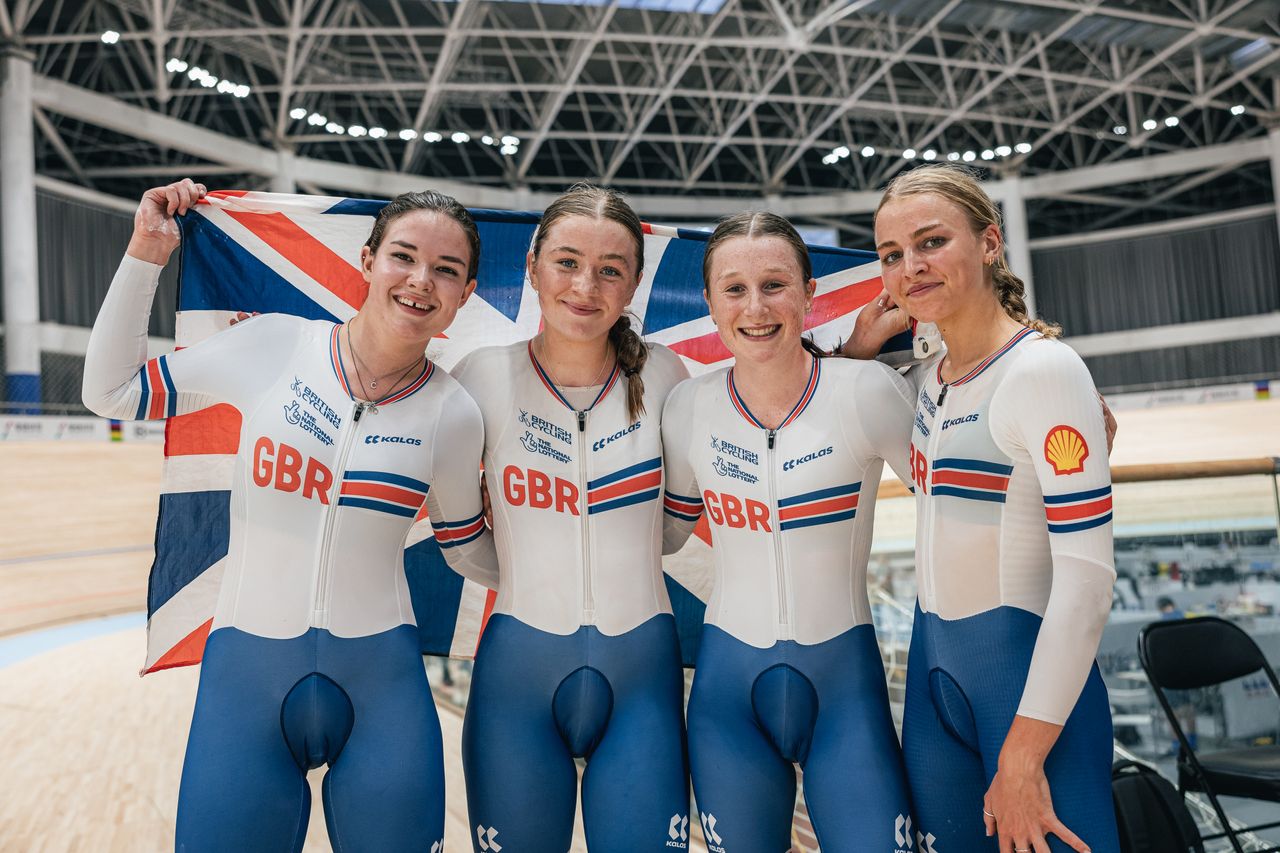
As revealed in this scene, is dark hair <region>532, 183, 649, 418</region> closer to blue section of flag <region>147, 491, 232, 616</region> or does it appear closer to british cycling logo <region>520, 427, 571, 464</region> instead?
british cycling logo <region>520, 427, 571, 464</region>

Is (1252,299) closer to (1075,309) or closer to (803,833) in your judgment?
(1075,309)

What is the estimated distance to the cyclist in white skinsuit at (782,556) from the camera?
2264 millimetres

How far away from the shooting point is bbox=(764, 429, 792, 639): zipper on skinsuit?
2398 millimetres

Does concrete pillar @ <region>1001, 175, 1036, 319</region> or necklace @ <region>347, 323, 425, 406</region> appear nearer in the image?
necklace @ <region>347, 323, 425, 406</region>

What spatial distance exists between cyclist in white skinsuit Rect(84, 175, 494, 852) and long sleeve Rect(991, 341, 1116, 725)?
1377mm

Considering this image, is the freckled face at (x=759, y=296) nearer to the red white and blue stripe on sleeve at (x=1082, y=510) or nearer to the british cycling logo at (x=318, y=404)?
the red white and blue stripe on sleeve at (x=1082, y=510)

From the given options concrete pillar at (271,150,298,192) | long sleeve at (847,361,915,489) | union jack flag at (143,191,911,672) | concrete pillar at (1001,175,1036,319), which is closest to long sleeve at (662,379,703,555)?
long sleeve at (847,361,915,489)

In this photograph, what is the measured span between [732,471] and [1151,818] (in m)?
1.93

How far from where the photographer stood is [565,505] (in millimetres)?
2510

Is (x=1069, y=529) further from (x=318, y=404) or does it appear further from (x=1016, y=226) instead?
→ (x=1016, y=226)

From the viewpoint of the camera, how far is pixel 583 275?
245 centimetres

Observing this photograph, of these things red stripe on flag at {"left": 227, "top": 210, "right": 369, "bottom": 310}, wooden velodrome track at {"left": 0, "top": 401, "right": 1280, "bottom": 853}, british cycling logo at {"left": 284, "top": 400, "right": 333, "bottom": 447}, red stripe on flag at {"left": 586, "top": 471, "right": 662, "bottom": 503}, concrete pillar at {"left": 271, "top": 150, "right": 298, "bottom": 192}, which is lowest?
wooden velodrome track at {"left": 0, "top": 401, "right": 1280, "bottom": 853}

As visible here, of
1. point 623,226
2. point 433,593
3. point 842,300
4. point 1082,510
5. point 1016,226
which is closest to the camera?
point 1082,510

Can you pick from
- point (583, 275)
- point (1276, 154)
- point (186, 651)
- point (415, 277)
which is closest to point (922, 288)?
point (583, 275)
